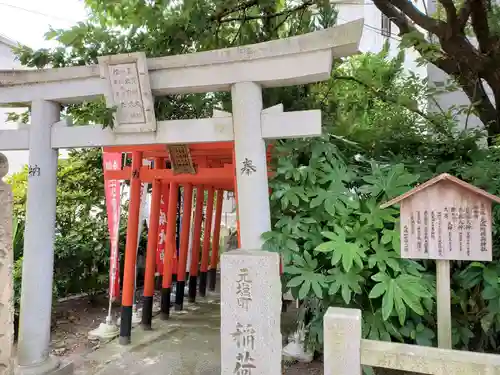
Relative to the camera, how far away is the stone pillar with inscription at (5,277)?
119 inches

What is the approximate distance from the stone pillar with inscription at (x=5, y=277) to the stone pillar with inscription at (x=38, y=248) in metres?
1.51

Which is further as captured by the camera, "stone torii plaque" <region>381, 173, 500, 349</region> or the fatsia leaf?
the fatsia leaf

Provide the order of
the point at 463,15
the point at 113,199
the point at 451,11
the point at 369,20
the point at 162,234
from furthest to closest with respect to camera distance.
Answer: the point at 369,20
the point at 162,234
the point at 113,199
the point at 463,15
the point at 451,11

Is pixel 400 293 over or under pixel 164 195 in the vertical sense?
under

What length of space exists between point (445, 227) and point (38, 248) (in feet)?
13.7

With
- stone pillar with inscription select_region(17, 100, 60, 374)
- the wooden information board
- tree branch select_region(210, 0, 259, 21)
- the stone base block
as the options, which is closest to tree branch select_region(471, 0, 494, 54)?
tree branch select_region(210, 0, 259, 21)

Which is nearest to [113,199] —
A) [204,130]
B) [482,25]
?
[204,130]

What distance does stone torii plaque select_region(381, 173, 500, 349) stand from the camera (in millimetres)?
3248

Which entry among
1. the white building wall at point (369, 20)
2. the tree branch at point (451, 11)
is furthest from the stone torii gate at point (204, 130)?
the white building wall at point (369, 20)

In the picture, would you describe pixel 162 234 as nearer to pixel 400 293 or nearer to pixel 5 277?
pixel 5 277

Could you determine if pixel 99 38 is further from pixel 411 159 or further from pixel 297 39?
pixel 411 159

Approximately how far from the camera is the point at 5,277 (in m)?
3.09

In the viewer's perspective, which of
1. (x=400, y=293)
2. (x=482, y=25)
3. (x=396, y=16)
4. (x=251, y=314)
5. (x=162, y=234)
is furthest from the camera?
(x=162, y=234)

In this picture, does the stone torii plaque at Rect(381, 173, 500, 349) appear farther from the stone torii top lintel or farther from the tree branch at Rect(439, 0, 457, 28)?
the tree branch at Rect(439, 0, 457, 28)
